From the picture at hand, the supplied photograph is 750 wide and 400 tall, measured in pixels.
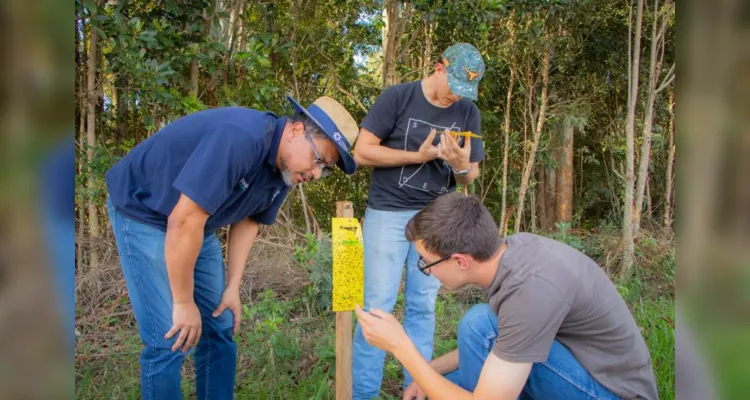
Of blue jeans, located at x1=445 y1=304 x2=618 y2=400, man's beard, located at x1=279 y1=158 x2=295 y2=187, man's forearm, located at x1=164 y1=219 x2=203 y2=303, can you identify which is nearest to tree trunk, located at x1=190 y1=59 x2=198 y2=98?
man's beard, located at x1=279 y1=158 x2=295 y2=187

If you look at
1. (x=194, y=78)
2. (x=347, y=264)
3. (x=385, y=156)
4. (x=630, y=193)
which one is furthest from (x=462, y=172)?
(x=630, y=193)

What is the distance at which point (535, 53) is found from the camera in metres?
6.67

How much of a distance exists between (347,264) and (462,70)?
1189 millimetres

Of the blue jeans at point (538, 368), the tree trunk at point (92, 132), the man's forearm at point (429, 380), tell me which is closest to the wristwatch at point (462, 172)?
the blue jeans at point (538, 368)

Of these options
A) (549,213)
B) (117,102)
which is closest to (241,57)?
(117,102)

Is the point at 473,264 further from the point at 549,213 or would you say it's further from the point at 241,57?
the point at 549,213

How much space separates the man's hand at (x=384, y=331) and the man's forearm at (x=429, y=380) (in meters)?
0.03

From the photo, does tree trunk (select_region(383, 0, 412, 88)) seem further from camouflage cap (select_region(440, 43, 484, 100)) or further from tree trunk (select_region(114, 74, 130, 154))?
camouflage cap (select_region(440, 43, 484, 100))

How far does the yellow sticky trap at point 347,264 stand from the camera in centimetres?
260

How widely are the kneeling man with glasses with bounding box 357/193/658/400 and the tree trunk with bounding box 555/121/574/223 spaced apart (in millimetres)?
5850

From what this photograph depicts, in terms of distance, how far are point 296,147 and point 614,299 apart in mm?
1361

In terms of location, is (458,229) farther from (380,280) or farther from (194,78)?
(194,78)

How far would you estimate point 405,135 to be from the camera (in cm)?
296

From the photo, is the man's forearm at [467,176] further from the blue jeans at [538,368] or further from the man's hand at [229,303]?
the man's hand at [229,303]
